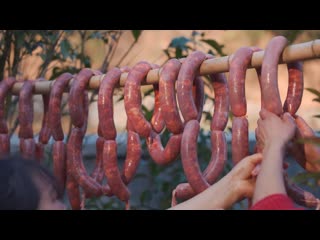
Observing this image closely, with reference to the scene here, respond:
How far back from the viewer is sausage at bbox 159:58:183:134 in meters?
2.04

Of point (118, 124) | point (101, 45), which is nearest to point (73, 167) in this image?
point (101, 45)

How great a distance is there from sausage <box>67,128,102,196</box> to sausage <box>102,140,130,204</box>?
117 mm

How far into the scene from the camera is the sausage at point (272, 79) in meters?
1.76

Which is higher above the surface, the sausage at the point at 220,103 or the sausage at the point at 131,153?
the sausage at the point at 220,103

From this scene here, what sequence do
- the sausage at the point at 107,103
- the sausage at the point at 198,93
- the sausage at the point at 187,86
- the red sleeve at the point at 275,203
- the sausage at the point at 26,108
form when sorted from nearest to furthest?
the red sleeve at the point at 275,203, the sausage at the point at 187,86, the sausage at the point at 198,93, the sausage at the point at 107,103, the sausage at the point at 26,108

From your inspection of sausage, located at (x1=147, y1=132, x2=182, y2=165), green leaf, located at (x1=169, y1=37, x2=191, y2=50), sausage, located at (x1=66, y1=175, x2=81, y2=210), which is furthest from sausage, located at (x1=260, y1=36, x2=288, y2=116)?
green leaf, located at (x1=169, y1=37, x2=191, y2=50)

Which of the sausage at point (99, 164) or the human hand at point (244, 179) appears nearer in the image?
the human hand at point (244, 179)

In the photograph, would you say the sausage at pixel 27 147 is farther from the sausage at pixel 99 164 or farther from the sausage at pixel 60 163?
the sausage at pixel 99 164

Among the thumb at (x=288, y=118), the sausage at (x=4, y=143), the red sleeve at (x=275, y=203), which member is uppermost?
the sausage at (x=4, y=143)

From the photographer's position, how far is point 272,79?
5.80 ft

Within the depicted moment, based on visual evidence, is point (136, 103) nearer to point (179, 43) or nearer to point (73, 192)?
point (73, 192)

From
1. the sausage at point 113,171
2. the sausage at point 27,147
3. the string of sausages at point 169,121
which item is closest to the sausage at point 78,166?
the string of sausages at point 169,121

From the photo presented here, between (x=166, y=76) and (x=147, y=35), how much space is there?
441cm

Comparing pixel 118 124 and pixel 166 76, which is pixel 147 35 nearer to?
pixel 118 124
